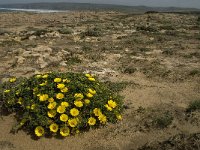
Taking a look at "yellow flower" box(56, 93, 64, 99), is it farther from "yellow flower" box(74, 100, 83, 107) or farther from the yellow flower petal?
"yellow flower" box(74, 100, 83, 107)

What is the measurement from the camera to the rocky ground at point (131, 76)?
16.3 feet

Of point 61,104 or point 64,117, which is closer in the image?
point 64,117

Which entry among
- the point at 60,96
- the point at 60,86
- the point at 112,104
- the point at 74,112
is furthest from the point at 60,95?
the point at 112,104

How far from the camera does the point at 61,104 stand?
16.7 feet

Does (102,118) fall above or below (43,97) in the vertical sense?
below

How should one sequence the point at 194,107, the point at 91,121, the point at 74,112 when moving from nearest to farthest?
the point at 74,112 → the point at 91,121 → the point at 194,107

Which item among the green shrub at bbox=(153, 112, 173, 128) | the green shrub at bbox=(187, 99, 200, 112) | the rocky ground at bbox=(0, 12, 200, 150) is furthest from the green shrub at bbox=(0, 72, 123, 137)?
the green shrub at bbox=(187, 99, 200, 112)

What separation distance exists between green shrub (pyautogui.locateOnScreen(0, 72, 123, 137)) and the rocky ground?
173 millimetres

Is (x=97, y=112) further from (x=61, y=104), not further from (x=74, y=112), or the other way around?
(x=61, y=104)

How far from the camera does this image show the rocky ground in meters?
4.98

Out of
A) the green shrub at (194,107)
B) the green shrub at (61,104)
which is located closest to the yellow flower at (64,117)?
the green shrub at (61,104)

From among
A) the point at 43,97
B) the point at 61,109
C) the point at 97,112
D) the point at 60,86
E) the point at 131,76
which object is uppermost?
the point at 60,86

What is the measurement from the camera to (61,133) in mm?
4926

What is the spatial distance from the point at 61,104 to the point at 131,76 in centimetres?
365
